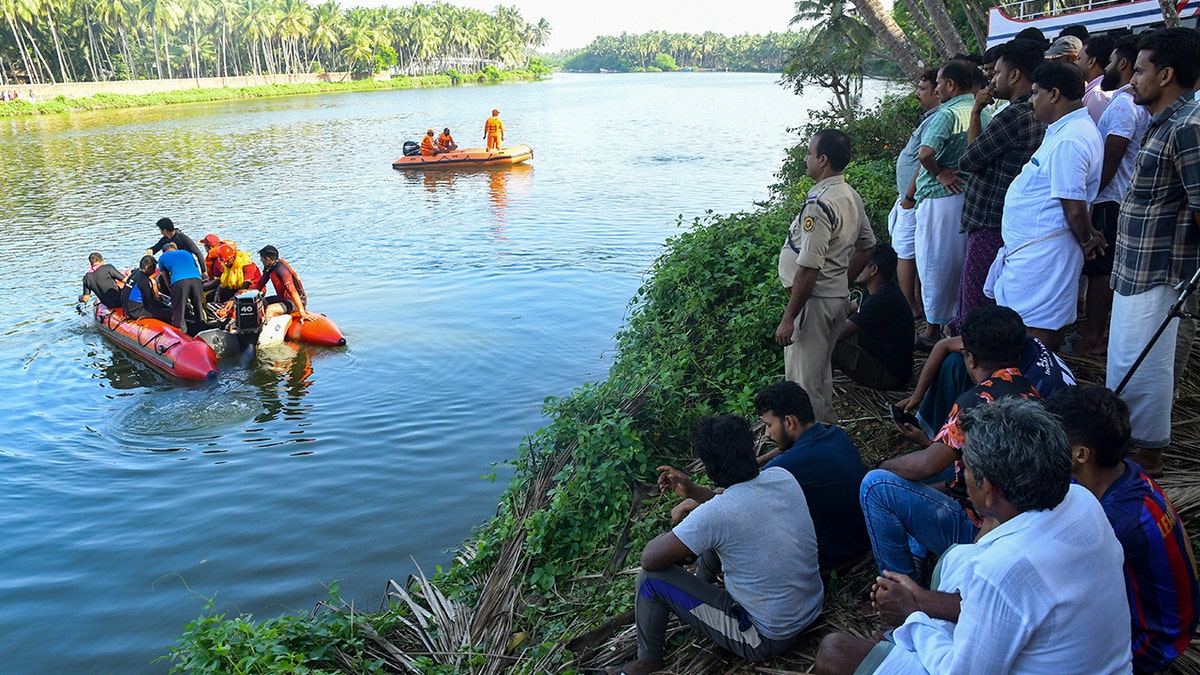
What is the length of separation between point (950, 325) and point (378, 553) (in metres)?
4.62

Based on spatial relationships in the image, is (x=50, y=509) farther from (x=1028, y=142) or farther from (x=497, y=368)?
(x=1028, y=142)

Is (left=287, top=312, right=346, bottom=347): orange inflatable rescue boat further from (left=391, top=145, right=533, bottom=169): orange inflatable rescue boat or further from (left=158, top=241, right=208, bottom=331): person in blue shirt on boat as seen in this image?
(left=391, top=145, right=533, bottom=169): orange inflatable rescue boat

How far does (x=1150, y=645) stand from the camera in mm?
2715

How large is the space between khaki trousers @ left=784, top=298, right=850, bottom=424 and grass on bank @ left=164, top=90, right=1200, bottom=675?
367 millimetres

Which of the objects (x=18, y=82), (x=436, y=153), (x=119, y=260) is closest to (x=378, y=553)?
(x=119, y=260)

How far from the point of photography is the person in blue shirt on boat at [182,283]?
38.5 ft

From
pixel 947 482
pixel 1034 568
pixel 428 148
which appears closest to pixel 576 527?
pixel 947 482

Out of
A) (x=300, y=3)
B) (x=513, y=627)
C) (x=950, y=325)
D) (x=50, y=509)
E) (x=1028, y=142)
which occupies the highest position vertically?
(x=300, y=3)

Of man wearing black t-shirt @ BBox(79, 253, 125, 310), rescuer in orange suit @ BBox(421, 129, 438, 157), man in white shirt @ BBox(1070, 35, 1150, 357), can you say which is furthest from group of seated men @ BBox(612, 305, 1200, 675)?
rescuer in orange suit @ BBox(421, 129, 438, 157)

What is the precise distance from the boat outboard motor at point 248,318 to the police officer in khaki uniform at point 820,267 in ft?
28.2

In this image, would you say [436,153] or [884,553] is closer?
[884,553]

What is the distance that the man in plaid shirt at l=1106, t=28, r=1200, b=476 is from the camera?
3.71 meters

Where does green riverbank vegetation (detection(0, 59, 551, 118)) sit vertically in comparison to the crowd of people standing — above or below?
above

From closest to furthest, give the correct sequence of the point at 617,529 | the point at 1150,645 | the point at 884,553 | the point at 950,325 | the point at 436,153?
the point at 1150,645 → the point at 884,553 → the point at 617,529 → the point at 950,325 → the point at 436,153
